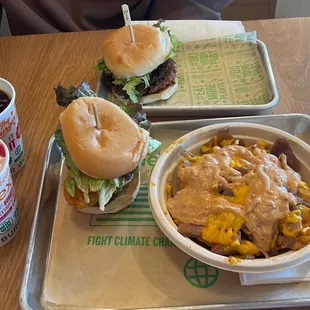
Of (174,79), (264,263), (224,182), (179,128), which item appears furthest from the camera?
(174,79)

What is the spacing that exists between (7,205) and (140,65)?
594mm

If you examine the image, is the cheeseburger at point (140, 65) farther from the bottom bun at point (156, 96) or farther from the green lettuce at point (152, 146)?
the green lettuce at point (152, 146)

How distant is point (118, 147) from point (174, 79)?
0.55 metres

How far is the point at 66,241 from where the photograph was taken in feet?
3.29

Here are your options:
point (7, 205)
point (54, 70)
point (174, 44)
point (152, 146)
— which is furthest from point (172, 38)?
point (7, 205)

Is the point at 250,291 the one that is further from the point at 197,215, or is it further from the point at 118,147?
the point at 118,147

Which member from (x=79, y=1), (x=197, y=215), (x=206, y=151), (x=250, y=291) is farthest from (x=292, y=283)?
(x=79, y=1)

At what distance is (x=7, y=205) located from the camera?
3.09 feet

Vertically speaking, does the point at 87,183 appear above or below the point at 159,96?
above

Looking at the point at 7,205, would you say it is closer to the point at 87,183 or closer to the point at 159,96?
the point at 87,183

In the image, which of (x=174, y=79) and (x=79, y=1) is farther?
(x=79, y=1)

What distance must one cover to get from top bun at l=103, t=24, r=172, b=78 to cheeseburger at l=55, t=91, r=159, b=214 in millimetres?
370

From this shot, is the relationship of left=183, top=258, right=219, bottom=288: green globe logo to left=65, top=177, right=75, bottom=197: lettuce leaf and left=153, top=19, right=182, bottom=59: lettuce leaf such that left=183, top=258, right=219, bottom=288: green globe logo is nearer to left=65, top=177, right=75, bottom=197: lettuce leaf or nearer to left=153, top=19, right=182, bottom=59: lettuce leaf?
left=65, top=177, right=75, bottom=197: lettuce leaf

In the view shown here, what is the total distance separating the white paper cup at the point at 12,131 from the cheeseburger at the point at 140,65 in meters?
0.37
